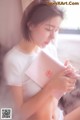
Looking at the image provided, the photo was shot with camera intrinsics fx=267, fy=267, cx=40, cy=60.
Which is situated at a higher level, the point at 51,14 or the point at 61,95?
the point at 51,14

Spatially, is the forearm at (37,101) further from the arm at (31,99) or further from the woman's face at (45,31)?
the woman's face at (45,31)

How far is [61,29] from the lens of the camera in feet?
2.76

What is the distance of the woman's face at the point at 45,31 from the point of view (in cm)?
83

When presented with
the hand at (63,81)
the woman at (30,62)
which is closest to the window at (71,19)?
the woman at (30,62)

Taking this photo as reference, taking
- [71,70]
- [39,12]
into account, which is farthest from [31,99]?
[39,12]

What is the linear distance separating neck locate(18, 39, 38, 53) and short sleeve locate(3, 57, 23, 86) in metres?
0.05

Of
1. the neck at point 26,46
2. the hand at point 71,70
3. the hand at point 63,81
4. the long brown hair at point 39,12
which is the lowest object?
the hand at point 63,81

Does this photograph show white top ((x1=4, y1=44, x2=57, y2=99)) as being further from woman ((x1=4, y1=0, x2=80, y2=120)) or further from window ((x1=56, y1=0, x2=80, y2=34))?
window ((x1=56, y1=0, x2=80, y2=34))

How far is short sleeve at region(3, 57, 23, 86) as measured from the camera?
2.72 feet

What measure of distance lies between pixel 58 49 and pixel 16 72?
15 centimetres

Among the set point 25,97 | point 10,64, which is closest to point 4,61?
point 10,64

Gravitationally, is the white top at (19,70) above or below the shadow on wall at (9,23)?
below

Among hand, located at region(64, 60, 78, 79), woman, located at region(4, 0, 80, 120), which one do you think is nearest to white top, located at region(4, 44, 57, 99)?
woman, located at region(4, 0, 80, 120)

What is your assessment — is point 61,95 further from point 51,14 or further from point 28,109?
point 51,14
